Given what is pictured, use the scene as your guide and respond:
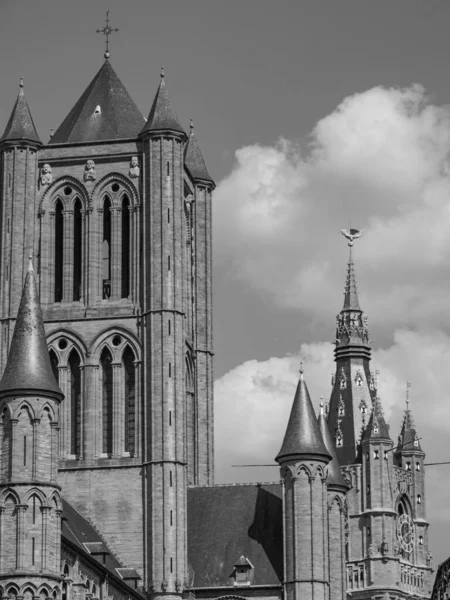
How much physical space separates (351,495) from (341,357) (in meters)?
12.9

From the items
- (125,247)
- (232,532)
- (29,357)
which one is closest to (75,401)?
(125,247)

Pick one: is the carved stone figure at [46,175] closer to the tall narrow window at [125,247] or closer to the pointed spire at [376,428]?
the tall narrow window at [125,247]

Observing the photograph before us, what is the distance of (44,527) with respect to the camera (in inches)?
2977

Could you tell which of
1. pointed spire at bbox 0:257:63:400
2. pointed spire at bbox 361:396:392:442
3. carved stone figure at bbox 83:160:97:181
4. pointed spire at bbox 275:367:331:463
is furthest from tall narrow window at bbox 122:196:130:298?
pointed spire at bbox 361:396:392:442

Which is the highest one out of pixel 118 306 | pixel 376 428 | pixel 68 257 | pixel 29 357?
pixel 376 428

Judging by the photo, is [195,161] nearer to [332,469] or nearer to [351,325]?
[332,469]

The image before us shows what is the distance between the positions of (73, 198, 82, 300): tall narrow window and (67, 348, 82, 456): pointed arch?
10.1 ft

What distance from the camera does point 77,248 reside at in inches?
3971

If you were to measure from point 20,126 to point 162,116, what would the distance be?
676cm

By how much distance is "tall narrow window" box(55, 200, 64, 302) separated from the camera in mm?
100375

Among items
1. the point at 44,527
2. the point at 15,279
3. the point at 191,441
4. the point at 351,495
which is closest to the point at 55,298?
the point at 15,279

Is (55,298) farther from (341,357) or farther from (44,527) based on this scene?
(341,357)

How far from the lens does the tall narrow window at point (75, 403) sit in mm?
97562

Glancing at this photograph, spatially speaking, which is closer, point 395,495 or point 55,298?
point 55,298
